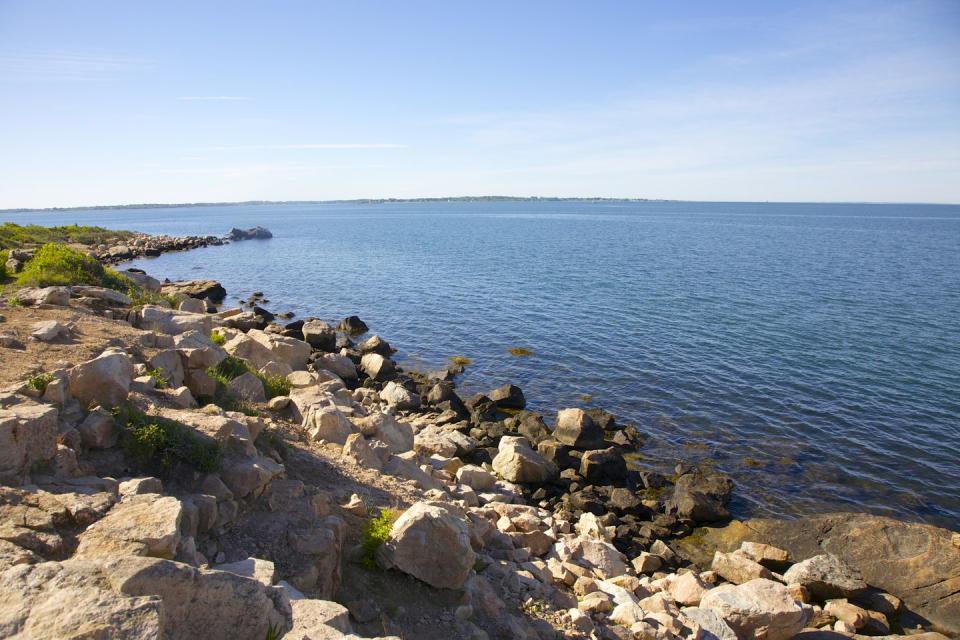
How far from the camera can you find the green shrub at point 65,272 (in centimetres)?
2167

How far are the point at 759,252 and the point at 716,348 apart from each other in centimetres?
5647

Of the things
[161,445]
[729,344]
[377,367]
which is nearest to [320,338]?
[377,367]

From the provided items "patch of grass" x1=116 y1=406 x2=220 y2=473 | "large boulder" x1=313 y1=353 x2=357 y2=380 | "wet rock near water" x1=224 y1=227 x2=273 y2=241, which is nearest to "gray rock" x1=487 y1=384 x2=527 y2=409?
"large boulder" x1=313 y1=353 x2=357 y2=380

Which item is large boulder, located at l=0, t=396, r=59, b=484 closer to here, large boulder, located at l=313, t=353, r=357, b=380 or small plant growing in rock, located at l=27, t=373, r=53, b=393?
small plant growing in rock, located at l=27, t=373, r=53, b=393

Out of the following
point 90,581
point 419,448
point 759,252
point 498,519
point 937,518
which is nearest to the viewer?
point 90,581

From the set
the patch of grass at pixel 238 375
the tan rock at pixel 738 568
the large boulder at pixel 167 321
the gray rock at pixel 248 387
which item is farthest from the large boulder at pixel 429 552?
the large boulder at pixel 167 321

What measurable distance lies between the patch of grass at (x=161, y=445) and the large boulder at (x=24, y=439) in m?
1.23

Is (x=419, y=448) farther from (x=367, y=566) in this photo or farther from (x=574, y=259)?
(x=574, y=259)

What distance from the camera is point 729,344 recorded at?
110ft

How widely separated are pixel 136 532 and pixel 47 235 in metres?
87.3

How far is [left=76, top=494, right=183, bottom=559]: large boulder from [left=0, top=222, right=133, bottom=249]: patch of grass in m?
60.7

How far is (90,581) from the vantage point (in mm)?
5207

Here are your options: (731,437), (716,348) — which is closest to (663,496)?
(731,437)

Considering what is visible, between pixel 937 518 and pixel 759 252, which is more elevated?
pixel 759 252
